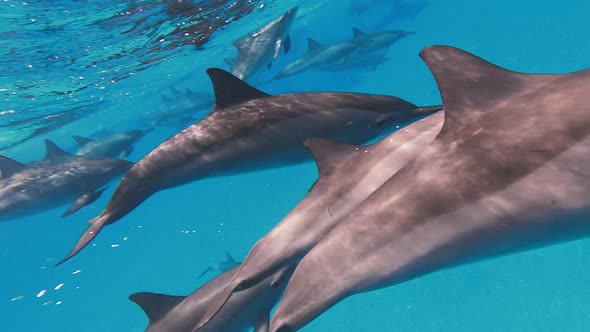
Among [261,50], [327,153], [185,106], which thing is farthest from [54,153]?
[327,153]

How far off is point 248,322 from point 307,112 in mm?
2616

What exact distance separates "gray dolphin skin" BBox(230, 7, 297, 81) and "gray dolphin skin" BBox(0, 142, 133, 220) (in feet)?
16.7

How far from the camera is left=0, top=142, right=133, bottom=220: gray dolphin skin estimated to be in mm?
9070

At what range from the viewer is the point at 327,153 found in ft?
13.3

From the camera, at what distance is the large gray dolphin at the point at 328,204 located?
3.53 metres

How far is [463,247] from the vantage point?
251 cm

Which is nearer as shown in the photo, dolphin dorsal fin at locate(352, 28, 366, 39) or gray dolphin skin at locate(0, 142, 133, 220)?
gray dolphin skin at locate(0, 142, 133, 220)

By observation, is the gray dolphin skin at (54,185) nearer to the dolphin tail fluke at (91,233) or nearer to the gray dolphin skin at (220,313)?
the dolphin tail fluke at (91,233)

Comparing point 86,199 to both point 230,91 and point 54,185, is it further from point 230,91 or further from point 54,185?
point 230,91

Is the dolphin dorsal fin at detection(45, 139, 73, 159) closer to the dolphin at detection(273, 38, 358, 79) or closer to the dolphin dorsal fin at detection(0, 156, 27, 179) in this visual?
the dolphin dorsal fin at detection(0, 156, 27, 179)

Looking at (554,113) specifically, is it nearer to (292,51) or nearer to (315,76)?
(315,76)

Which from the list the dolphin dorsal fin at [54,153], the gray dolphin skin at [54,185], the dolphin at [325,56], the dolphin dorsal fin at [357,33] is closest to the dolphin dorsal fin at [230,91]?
the gray dolphin skin at [54,185]

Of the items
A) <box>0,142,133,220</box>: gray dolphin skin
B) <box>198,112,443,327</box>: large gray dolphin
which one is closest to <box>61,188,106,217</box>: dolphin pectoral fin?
<box>0,142,133,220</box>: gray dolphin skin

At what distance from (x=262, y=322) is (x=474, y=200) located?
326 centimetres
